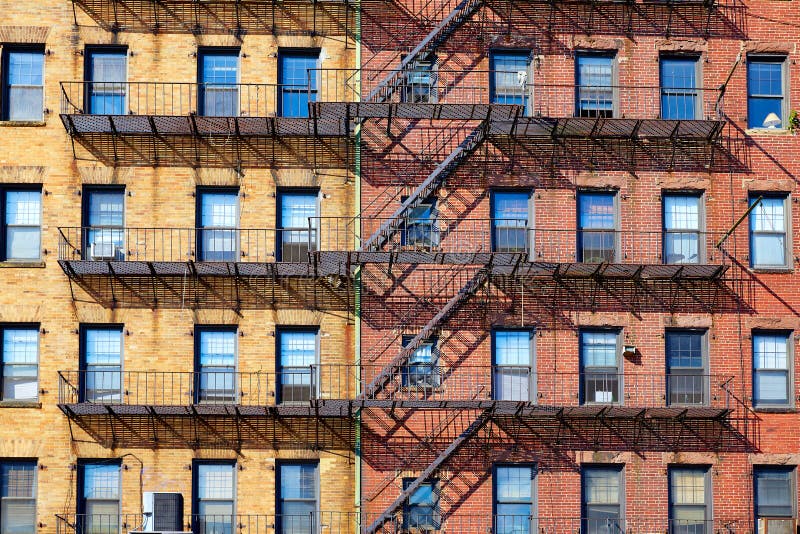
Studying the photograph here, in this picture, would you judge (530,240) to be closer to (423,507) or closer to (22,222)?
(423,507)

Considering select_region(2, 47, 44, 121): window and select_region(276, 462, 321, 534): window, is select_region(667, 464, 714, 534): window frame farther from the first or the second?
select_region(2, 47, 44, 121): window

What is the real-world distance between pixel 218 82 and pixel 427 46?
5.21 meters

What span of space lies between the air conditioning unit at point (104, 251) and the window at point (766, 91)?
624 inches

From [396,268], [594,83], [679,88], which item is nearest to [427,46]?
[594,83]

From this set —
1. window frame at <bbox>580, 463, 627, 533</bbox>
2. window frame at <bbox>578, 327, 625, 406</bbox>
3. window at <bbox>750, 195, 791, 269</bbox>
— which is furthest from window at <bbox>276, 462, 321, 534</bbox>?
window at <bbox>750, 195, 791, 269</bbox>

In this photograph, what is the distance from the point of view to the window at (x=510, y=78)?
29.5 metres

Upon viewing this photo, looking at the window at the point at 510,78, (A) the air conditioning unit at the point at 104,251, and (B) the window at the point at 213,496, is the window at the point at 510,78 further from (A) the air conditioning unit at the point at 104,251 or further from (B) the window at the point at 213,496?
(B) the window at the point at 213,496

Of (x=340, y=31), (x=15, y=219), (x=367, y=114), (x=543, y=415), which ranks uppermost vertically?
(x=340, y=31)

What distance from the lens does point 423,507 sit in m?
27.9

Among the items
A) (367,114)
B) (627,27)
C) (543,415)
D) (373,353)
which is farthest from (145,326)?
(627,27)

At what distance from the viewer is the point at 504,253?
27281 millimetres

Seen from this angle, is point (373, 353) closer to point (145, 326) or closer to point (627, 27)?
point (145, 326)

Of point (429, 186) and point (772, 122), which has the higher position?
point (772, 122)

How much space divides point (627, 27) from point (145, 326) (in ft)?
45.6
